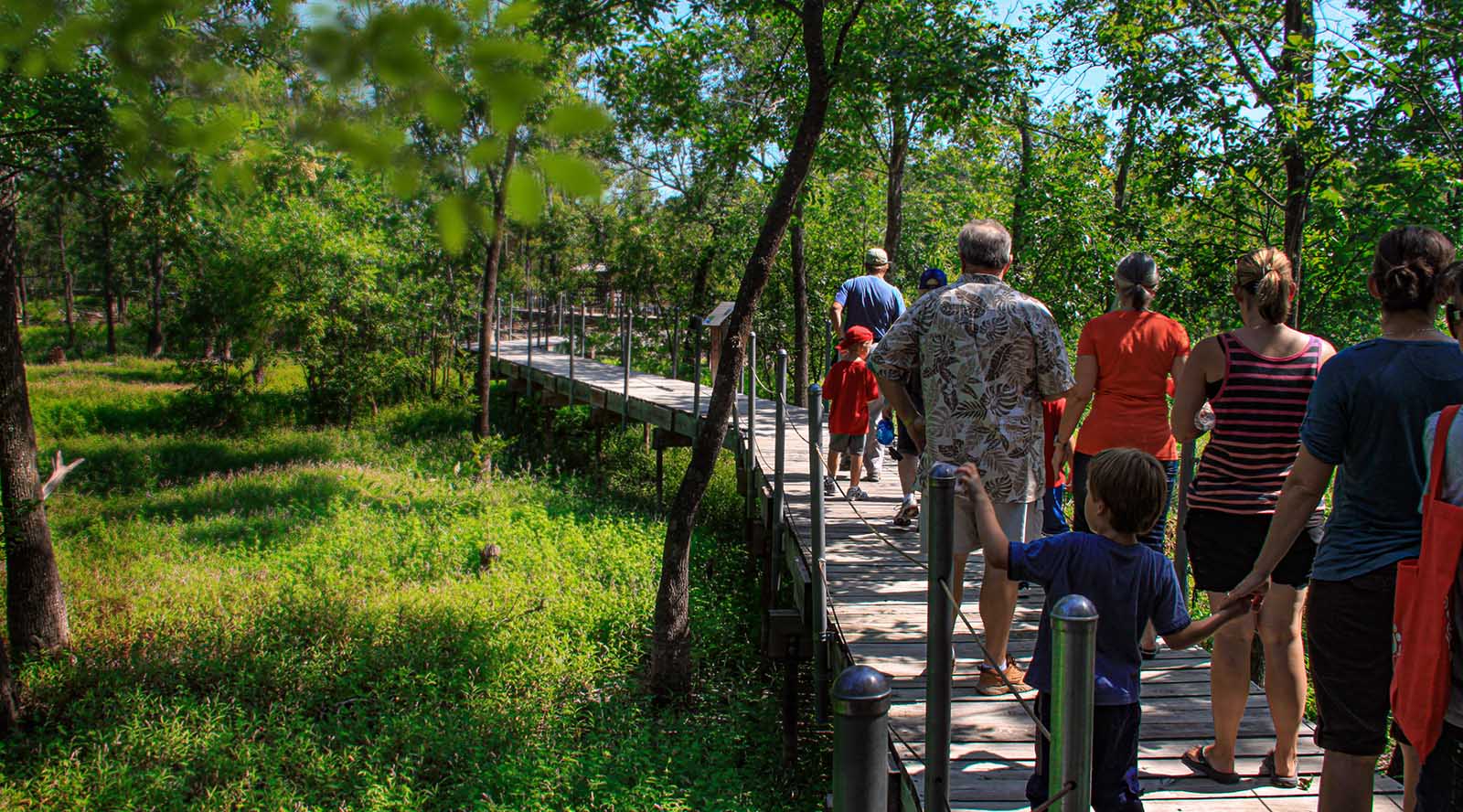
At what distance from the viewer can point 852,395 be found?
6730 millimetres

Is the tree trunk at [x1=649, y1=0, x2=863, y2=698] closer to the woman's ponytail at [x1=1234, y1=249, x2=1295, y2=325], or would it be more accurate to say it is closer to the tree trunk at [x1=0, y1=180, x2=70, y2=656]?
the woman's ponytail at [x1=1234, y1=249, x2=1295, y2=325]

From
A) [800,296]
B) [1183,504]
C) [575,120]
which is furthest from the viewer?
[800,296]

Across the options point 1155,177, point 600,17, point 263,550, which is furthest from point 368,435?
point 1155,177

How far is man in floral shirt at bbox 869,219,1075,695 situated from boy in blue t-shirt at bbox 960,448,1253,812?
0.84m

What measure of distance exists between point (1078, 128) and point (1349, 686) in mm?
10741

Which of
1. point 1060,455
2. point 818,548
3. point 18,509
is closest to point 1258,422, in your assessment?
point 1060,455

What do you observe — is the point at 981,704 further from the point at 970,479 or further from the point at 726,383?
the point at 726,383

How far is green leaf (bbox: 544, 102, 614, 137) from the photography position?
1910mm

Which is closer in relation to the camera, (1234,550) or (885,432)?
(1234,550)

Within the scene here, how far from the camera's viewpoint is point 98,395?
68.9ft

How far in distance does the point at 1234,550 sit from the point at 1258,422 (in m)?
0.40

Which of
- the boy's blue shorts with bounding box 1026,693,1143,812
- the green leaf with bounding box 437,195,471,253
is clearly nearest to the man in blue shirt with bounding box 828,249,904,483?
the boy's blue shorts with bounding box 1026,693,1143,812

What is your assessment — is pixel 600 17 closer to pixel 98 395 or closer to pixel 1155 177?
pixel 1155 177

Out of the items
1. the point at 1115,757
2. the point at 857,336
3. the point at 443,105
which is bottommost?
the point at 1115,757
